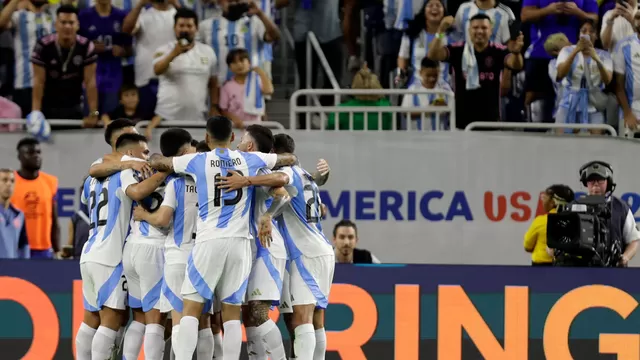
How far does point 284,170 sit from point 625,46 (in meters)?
6.11

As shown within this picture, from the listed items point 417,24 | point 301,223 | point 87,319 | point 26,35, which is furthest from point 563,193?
point 26,35

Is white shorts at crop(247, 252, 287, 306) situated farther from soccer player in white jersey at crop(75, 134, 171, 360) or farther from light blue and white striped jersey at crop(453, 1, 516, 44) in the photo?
light blue and white striped jersey at crop(453, 1, 516, 44)

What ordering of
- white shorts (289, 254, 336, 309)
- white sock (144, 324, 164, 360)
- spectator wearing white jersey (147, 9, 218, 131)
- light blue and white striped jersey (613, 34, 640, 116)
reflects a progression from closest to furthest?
white sock (144, 324, 164, 360)
white shorts (289, 254, 336, 309)
spectator wearing white jersey (147, 9, 218, 131)
light blue and white striped jersey (613, 34, 640, 116)

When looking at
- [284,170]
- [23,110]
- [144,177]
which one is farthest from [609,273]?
[23,110]

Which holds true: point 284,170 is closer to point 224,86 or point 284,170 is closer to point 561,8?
point 224,86

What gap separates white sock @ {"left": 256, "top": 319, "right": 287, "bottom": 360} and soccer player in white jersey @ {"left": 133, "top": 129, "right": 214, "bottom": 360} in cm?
38

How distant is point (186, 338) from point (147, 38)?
5.69m

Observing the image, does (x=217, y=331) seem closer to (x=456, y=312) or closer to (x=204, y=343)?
(x=204, y=343)

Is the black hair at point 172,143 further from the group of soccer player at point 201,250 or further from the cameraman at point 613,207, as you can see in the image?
the cameraman at point 613,207

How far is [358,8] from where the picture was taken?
14789 millimetres

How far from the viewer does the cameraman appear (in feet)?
34.4

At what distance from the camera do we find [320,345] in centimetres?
932

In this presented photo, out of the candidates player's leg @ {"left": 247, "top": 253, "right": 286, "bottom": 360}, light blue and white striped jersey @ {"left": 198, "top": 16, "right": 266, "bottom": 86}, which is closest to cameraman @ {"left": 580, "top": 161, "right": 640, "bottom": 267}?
player's leg @ {"left": 247, "top": 253, "right": 286, "bottom": 360}

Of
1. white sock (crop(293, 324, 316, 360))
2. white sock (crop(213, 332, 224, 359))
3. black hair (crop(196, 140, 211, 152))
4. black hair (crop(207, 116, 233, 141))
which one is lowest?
white sock (crop(213, 332, 224, 359))
